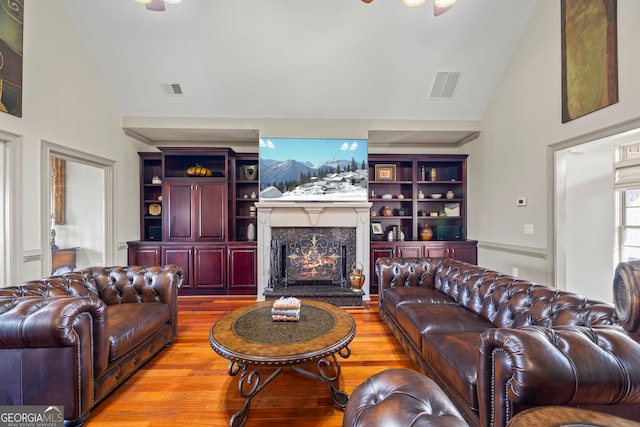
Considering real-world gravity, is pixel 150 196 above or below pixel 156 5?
below

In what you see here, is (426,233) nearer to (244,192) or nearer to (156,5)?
(244,192)

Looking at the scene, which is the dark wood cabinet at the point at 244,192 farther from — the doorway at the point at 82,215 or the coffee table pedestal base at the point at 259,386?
the coffee table pedestal base at the point at 259,386

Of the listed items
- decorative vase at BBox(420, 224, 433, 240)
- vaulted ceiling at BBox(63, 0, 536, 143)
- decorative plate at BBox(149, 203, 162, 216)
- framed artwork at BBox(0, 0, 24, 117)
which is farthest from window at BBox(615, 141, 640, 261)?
decorative plate at BBox(149, 203, 162, 216)

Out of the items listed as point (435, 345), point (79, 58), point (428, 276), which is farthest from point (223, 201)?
point (435, 345)

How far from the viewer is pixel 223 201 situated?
4.34 m

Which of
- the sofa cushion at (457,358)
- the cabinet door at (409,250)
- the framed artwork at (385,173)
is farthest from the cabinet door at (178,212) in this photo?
the sofa cushion at (457,358)

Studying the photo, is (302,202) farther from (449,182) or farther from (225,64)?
(449,182)

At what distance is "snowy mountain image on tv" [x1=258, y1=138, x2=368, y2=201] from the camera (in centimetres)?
418

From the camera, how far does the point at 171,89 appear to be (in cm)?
387

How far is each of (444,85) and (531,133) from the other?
1.40m

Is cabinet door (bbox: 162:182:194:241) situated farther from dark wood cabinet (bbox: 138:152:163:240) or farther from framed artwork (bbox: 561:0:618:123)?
framed artwork (bbox: 561:0:618:123)

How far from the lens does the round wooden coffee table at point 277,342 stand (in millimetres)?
1537

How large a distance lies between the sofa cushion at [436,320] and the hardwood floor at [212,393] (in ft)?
1.35

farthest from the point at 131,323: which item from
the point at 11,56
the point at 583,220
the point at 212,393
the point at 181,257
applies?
the point at 583,220
